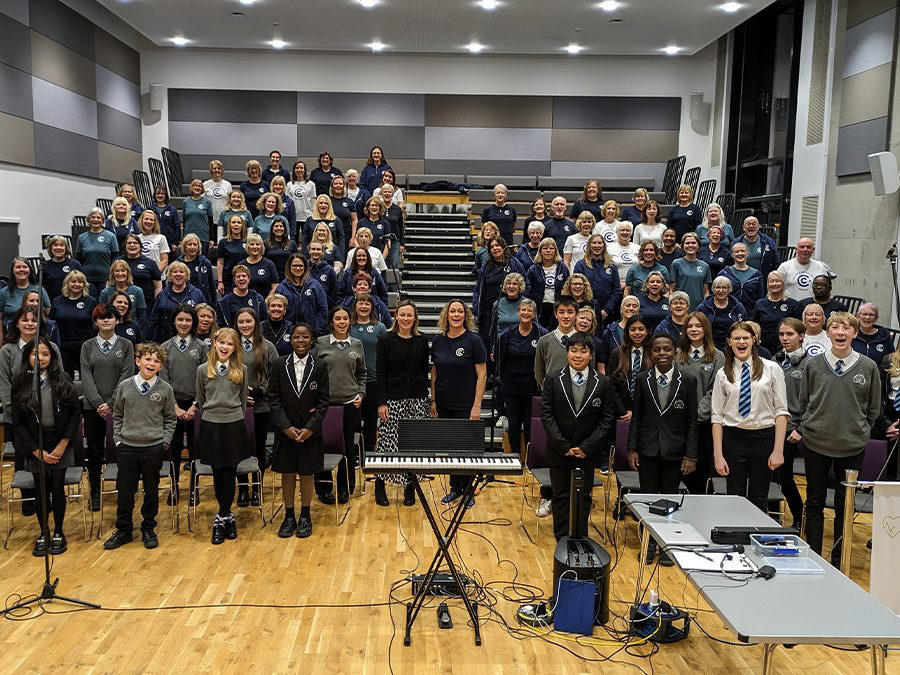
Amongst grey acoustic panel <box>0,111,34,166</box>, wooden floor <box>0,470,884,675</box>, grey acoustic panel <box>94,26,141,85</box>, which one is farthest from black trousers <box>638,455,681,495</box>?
grey acoustic panel <box>94,26,141,85</box>

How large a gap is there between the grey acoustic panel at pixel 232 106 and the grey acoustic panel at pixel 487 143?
8.83 ft

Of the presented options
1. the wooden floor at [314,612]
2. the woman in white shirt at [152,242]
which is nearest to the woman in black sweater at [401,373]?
the wooden floor at [314,612]

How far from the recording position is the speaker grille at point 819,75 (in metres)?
10.2

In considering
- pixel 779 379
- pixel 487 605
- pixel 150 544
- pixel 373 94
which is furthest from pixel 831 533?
pixel 373 94

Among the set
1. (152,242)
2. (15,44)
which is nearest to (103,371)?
(152,242)

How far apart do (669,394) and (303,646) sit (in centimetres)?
272

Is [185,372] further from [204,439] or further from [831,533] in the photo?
[831,533]

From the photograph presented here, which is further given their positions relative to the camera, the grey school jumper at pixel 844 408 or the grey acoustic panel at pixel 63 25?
the grey acoustic panel at pixel 63 25

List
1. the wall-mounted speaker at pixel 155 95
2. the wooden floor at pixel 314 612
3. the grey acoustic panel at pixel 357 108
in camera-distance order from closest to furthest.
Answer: the wooden floor at pixel 314 612
the wall-mounted speaker at pixel 155 95
the grey acoustic panel at pixel 357 108

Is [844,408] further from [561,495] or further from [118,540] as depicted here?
[118,540]

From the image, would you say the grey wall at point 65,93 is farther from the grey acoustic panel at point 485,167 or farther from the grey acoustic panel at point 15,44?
the grey acoustic panel at point 485,167

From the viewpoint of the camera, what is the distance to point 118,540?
17.0 feet

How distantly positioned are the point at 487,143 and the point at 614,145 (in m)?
2.42

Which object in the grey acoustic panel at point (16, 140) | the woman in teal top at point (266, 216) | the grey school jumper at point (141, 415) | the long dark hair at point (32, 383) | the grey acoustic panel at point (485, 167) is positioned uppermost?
the grey acoustic panel at point (485, 167)
